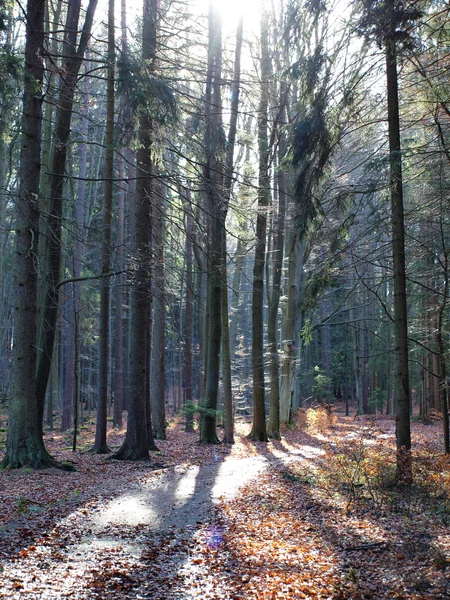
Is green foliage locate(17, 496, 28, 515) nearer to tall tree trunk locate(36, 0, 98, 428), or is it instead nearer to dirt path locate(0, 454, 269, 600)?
dirt path locate(0, 454, 269, 600)

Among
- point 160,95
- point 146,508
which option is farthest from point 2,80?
point 146,508

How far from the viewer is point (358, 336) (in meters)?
36.2

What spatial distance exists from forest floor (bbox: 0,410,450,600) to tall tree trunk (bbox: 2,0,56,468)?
72cm

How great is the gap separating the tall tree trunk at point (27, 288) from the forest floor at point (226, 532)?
72 cm

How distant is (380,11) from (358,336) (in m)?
29.2

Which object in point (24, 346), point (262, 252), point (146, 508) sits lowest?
point (146, 508)

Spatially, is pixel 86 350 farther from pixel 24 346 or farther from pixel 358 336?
pixel 24 346

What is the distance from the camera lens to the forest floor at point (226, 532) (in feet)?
15.8

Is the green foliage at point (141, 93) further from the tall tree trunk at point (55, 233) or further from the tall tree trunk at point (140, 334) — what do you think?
the tall tree trunk at point (140, 334)

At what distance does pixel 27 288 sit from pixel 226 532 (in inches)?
244

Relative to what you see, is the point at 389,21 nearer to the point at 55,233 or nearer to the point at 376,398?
the point at 55,233

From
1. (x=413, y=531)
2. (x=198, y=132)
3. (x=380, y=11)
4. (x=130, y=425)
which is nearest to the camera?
(x=413, y=531)

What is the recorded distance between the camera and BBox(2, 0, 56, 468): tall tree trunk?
10.3 m

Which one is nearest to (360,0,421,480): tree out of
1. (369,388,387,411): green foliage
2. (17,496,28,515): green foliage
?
(17,496,28,515): green foliage
